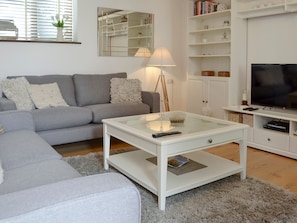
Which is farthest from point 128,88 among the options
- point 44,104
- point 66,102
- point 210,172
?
point 210,172

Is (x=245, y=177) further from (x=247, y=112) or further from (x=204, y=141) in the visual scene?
(x=247, y=112)

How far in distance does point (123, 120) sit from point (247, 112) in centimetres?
168

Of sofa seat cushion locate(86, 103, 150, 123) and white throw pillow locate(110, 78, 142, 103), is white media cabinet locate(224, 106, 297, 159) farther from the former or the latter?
white throw pillow locate(110, 78, 142, 103)

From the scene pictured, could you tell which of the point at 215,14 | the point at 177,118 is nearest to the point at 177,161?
the point at 177,118

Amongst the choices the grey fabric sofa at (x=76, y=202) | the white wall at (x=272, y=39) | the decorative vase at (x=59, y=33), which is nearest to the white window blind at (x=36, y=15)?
the decorative vase at (x=59, y=33)

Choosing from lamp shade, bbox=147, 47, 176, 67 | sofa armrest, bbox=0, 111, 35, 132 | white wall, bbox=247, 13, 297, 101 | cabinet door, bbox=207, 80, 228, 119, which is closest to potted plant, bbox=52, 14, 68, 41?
lamp shade, bbox=147, 47, 176, 67

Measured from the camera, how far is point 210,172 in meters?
Answer: 2.51

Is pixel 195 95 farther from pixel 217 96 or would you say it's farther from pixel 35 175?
pixel 35 175

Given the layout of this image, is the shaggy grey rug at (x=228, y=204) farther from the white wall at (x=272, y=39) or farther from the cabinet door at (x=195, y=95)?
the cabinet door at (x=195, y=95)

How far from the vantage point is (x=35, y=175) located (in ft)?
5.49

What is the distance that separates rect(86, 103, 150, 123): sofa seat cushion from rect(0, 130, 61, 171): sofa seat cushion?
1225mm

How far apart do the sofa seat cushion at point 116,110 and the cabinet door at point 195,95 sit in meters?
1.24

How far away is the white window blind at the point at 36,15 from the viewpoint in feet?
13.3

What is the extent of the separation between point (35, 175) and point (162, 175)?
856mm
